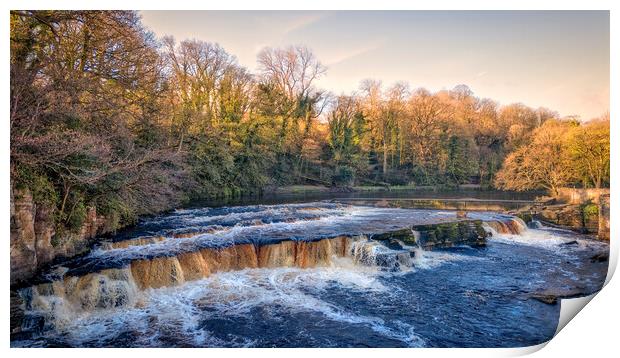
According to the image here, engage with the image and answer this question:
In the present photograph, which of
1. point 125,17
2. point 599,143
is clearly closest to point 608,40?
point 599,143

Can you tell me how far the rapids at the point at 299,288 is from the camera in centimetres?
354

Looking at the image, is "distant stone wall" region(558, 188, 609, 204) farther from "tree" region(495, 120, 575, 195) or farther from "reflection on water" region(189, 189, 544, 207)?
"reflection on water" region(189, 189, 544, 207)

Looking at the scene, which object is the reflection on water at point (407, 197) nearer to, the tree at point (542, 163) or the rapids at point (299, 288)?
the tree at point (542, 163)

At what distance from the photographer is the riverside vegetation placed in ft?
13.1

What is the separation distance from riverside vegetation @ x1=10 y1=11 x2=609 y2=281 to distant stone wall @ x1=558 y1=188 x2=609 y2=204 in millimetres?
171

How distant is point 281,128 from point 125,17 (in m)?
10.8

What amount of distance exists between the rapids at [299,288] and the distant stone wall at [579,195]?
0.80m

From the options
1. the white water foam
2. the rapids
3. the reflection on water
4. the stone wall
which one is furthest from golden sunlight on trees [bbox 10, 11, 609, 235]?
the white water foam

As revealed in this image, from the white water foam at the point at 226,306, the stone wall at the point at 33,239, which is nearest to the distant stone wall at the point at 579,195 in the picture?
the white water foam at the point at 226,306

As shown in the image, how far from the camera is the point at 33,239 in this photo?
3961mm

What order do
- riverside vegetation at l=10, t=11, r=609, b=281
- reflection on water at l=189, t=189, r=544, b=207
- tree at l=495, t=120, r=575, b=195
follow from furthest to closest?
reflection on water at l=189, t=189, r=544, b=207 < tree at l=495, t=120, r=575, b=195 < riverside vegetation at l=10, t=11, r=609, b=281

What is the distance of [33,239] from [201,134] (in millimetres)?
6609
